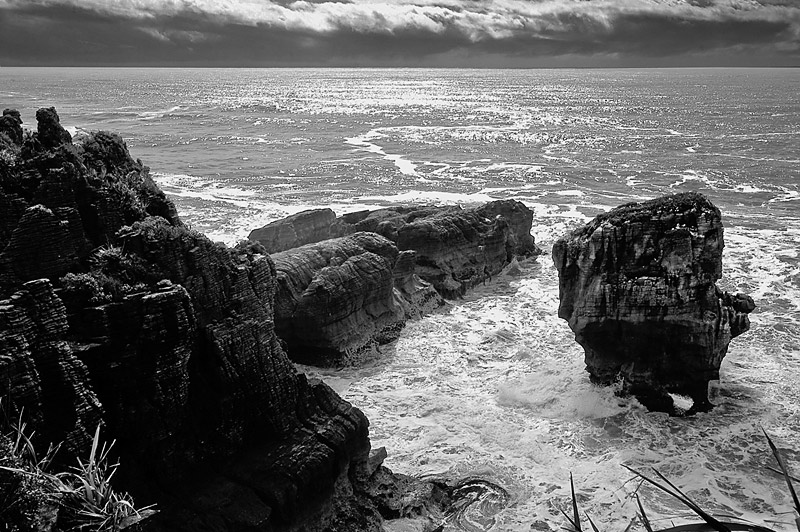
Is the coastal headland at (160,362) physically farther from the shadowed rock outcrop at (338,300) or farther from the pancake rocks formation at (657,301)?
the shadowed rock outcrop at (338,300)

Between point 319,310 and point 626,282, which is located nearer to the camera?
point 626,282

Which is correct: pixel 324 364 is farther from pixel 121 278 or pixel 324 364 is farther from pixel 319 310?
pixel 121 278

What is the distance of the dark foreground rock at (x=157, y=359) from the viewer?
1251 cm

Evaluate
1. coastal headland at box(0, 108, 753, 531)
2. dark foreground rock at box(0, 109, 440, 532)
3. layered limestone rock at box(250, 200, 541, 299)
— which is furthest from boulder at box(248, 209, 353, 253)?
dark foreground rock at box(0, 109, 440, 532)

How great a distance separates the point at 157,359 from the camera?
45.6 ft

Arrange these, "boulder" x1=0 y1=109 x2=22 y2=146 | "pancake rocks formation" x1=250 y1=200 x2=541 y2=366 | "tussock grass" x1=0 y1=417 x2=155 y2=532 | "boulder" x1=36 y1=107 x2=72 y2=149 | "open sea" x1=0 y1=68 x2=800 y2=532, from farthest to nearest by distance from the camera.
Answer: "pancake rocks formation" x1=250 y1=200 x2=541 y2=366, "open sea" x1=0 y1=68 x2=800 y2=532, "boulder" x1=0 y1=109 x2=22 y2=146, "boulder" x1=36 y1=107 x2=72 y2=149, "tussock grass" x1=0 y1=417 x2=155 y2=532

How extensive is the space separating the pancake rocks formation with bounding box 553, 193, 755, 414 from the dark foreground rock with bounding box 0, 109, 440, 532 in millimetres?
10830

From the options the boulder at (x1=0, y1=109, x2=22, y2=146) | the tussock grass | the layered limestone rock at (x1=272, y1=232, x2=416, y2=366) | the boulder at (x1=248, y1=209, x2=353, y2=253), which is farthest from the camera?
the boulder at (x1=248, y1=209, x2=353, y2=253)

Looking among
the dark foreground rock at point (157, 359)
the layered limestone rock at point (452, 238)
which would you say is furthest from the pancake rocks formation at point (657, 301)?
the layered limestone rock at point (452, 238)

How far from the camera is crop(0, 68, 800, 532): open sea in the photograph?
20.2 m

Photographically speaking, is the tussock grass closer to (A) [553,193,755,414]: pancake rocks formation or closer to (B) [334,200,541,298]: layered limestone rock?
(A) [553,193,755,414]: pancake rocks formation

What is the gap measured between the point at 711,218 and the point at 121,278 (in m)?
18.8

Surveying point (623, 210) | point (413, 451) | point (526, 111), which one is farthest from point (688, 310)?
point (526, 111)

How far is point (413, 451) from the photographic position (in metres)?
21.4
